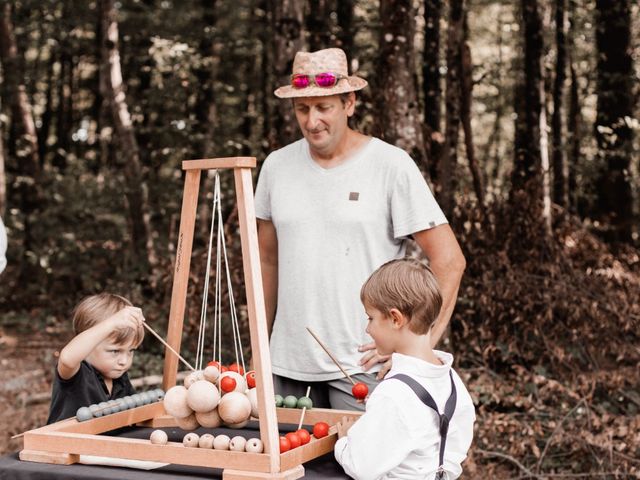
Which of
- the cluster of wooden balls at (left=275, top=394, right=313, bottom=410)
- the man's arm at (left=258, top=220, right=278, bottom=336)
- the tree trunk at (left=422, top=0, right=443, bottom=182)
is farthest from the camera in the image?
the tree trunk at (left=422, top=0, right=443, bottom=182)

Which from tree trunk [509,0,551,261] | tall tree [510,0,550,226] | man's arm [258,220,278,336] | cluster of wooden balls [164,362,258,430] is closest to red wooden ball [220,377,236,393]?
cluster of wooden balls [164,362,258,430]

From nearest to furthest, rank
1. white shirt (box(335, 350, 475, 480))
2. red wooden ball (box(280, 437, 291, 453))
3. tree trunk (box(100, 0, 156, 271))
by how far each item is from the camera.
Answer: white shirt (box(335, 350, 475, 480)), red wooden ball (box(280, 437, 291, 453)), tree trunk (box(100, 0, 156, 271))

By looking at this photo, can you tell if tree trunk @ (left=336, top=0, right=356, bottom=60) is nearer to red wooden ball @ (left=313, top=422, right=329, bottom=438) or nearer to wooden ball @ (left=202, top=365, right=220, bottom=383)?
wooden ball @ (left=202, top=365, right=220, bottom=383)

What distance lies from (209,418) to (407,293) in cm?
71

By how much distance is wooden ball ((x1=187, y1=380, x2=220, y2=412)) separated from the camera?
105 inches

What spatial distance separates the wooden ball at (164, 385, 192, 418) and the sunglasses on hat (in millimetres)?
1208

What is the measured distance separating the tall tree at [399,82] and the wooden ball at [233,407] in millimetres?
3184

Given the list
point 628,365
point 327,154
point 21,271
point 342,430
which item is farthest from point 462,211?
point 21,271

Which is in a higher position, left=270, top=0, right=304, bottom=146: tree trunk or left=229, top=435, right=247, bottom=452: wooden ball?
left=270, top=0, right=304, bottom=146: tree trunk

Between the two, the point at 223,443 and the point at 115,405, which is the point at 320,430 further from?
the point at 115,405

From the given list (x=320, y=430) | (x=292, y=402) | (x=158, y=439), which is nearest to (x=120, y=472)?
(x=158, y=439)

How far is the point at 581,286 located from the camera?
679 centimetres

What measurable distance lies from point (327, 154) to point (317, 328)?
0.64m

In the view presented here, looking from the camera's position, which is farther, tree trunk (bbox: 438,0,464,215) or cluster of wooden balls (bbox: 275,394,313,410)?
tree trunk (bbox: 438,0,464,215)
